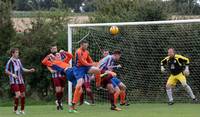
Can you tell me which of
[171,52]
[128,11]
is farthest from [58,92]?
[128,11]

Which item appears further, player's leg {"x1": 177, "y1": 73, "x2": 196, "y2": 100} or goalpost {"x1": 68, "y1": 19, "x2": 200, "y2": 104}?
goalpost {"x1": 68, "y1": 19, "x2": 200, "y2": 104}

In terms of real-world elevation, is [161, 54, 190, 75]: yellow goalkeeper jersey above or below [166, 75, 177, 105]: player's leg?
above

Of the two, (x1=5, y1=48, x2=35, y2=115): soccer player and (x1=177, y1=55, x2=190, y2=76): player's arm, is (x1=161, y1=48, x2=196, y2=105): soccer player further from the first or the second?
(x1=5, y1=48, x2=35, y2=115): soccer player

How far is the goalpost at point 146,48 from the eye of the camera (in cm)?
2097

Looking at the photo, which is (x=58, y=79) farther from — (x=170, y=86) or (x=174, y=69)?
(x=174, y=69)

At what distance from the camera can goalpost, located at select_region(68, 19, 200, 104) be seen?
68.8 ft

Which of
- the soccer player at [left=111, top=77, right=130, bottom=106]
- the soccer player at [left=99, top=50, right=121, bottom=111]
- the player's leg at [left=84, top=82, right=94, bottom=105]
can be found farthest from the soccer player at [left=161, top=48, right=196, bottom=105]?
the player's leg at [left=84, top=82, right=94, bottom=105]

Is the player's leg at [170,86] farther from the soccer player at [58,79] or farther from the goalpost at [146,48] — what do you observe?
the soccer player at [58,79]

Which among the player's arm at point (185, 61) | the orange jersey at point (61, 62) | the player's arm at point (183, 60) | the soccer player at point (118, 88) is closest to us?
the orange jersey at point (61, 62)

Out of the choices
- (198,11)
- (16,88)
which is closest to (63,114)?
(16,88)

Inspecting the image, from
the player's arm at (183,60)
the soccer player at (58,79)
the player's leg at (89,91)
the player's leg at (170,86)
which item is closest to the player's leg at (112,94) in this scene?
the soccer player at (58,79)

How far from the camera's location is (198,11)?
42.5 meters

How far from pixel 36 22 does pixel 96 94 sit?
4269mm

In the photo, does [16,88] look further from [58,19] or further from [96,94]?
[58,19]
